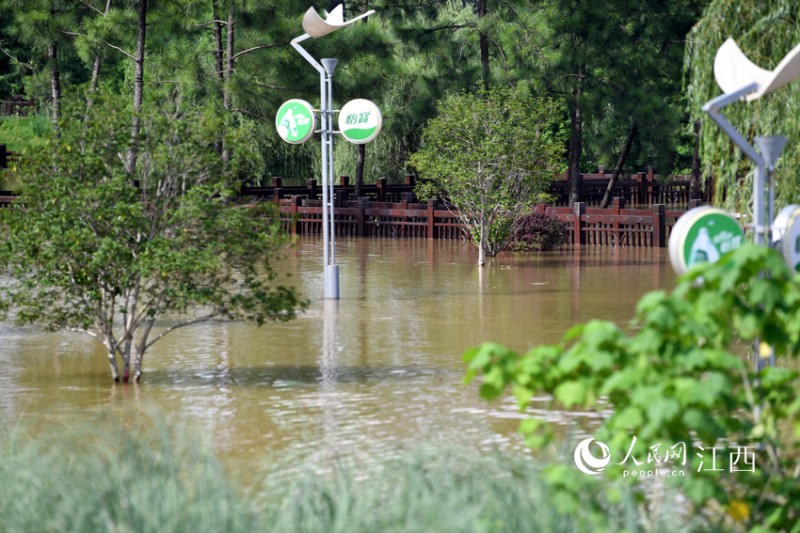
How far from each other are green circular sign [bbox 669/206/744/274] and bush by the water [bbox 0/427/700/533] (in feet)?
5.74

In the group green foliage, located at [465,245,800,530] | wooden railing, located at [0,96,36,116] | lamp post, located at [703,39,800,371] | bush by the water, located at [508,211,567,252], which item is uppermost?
wooden railing, located at [0,96,36,116]

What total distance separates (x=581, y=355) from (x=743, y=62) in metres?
3.76

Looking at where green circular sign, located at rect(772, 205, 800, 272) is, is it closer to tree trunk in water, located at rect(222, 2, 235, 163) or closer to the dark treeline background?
the dark treeline background

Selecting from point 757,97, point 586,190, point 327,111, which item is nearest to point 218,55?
point 327,111

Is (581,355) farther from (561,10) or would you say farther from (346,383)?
(561,10)

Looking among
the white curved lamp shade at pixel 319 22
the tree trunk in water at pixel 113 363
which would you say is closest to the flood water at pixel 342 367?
the tree trunk in water at pixel 113 363

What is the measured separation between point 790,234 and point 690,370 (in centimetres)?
273

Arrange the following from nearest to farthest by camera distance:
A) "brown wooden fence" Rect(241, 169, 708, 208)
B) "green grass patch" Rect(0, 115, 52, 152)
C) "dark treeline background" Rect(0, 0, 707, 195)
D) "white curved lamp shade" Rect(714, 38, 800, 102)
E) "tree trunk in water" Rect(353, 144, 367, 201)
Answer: "white curved lamp shade" Rect(714, 38, 800, 102), "dark treeline background" Rect(0, 0, 707, 195), "brown wooden fence" Rect(241, 169, 708, 208), "tree trunk in water" Rect(353, 144, 367, 201), "green grass patch" Rect(0, 115, 52, 152)

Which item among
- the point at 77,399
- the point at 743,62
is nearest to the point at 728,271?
the point at 743,62

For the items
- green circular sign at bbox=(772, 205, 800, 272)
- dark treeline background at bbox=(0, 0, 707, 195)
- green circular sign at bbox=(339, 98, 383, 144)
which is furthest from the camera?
dark treeline background at bbox=(0, 0, 707, 195)

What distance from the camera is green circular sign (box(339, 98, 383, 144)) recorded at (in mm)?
19906

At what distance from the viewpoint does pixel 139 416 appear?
10.8 metres

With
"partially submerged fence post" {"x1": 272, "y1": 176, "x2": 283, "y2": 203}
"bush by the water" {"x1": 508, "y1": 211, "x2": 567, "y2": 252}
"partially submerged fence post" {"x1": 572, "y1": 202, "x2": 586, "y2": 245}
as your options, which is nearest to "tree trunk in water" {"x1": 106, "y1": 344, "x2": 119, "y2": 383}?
"bush by the water" {"x1": 508, "y1": 211, "x2": 567, "y2": 252}

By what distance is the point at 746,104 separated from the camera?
40.0 ft
